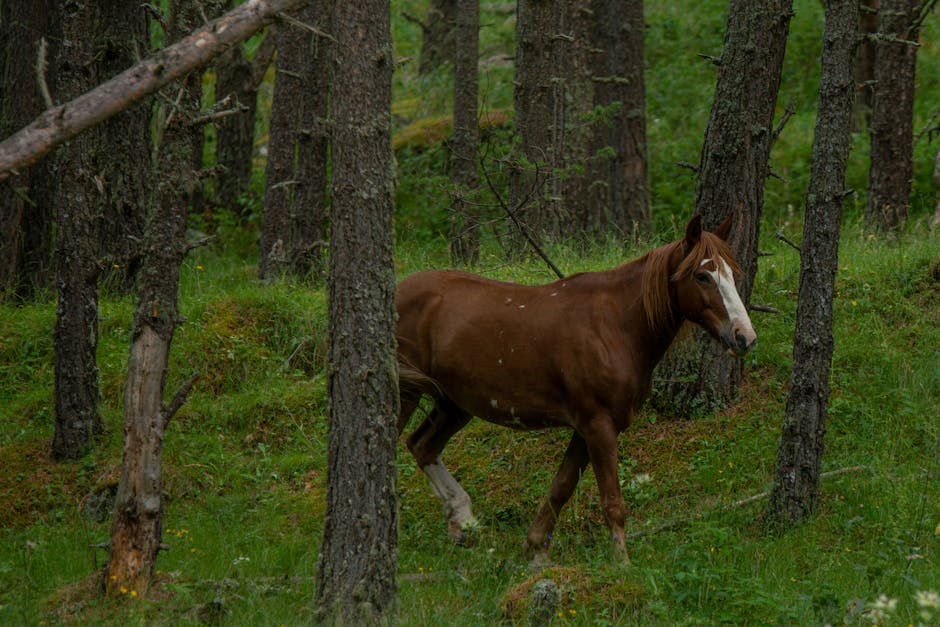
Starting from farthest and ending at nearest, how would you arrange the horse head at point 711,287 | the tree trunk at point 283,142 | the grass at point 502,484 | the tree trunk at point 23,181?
the tree trunk at point 283,142 < the tree trunk at point 23,181 < the horse head at point 711,287 < the grass at point 502,484

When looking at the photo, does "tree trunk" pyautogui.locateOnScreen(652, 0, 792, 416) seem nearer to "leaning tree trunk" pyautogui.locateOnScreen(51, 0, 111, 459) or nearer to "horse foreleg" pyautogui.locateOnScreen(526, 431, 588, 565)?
"horse foreleg" pyautogui.locateOnScreen(526, 431, 588, 565)

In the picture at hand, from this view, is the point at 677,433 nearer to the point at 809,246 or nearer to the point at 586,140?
the point at 809,246

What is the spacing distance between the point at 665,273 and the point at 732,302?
665 millimetres

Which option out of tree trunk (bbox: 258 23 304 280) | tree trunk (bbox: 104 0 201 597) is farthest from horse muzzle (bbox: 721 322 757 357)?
tree trunk (bbox: 258 23 304 280)

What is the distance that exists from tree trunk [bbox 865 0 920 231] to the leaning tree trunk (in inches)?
389

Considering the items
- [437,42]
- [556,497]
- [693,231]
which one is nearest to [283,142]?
[556,497]

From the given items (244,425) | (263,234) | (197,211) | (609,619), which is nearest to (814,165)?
(609,619)

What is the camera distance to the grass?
6.81 meters

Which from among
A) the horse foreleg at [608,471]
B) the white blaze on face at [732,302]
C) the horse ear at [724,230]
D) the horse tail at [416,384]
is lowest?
the horse foreleg at [608,471]

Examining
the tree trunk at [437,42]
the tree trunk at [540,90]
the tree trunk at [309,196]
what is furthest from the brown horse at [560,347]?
the tree trunk at [437,42]

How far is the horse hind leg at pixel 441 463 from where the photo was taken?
8781 millimetres

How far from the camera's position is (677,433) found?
32.0 feet

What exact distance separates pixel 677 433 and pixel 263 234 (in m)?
6.98

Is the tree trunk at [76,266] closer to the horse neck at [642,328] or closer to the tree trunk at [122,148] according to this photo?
the tree trunk at [122,148]
